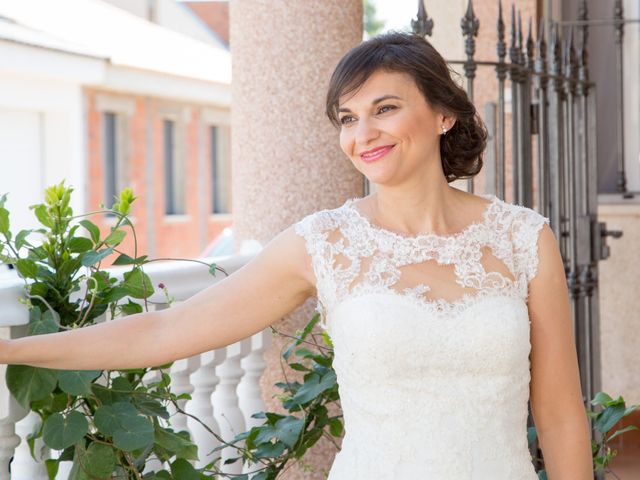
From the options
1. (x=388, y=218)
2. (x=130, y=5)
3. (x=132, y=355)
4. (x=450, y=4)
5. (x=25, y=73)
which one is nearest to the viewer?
(x=132, y=355)

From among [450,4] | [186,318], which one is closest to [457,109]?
[186,318]

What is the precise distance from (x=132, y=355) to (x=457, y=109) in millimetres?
863

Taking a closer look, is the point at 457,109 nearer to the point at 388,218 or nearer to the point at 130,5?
the point at 388,218

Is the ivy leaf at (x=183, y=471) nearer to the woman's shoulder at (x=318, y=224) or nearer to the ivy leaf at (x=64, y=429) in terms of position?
the ivy leaf at (x=64, y=429)

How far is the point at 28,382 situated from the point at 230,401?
3.42ft

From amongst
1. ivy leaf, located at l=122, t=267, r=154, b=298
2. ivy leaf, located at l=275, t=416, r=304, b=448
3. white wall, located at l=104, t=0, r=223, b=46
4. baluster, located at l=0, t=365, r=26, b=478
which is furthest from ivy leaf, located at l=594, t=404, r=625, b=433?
white wall, located at l=104, t=0, r=223, b=46

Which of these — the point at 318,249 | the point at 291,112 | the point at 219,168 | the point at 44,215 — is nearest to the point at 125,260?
the point at 44,215

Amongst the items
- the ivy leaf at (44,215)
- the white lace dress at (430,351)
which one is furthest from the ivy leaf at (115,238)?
the white lace dress at (430,351)

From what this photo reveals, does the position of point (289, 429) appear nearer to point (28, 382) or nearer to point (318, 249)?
point (318, 249)

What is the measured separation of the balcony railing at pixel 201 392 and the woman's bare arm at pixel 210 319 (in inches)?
7.5

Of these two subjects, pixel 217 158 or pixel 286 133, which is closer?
pixel 286 133

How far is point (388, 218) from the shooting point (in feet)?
8.39

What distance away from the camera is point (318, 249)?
250 cm

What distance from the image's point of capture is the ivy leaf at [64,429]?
7.66ft
